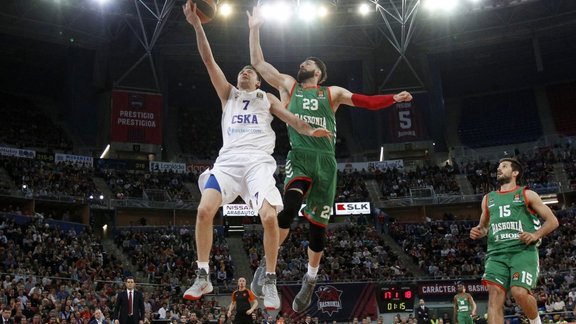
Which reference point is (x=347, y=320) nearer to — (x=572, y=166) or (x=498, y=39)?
(x=572, y=166)

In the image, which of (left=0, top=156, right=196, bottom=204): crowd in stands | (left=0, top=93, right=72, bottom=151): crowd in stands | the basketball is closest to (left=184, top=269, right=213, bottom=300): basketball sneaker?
the basketball

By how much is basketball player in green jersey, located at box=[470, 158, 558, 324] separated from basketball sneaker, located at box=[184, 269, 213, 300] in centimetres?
366

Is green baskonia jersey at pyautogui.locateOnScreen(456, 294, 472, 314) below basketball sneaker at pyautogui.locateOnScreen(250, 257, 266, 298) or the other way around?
below

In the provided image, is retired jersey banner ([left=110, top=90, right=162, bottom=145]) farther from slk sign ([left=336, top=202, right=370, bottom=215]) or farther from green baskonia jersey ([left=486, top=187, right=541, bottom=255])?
green baskonia jersey ([left=486, top=187, right=541, bottom=255])

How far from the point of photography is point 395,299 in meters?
27.7

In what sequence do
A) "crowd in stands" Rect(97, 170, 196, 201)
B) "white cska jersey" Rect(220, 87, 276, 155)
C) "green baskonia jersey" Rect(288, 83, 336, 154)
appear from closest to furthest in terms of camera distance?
"white cska jersey" Rect(220, 87, 276, 155) < "green baskonia jersey" Rect(288, 83, 336, 154) < "crowd in stands" Rect(97, 170, 196, 201)

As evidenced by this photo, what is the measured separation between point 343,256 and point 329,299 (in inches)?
206

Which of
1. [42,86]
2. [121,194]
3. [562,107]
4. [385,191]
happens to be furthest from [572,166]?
[42,86]

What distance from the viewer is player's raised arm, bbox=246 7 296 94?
7.93 m

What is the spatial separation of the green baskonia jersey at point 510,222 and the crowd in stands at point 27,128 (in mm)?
34912

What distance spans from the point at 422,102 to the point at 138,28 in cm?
1940

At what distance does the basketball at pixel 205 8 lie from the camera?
7.23 metres

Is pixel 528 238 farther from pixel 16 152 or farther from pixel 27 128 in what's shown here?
pixel 27 128

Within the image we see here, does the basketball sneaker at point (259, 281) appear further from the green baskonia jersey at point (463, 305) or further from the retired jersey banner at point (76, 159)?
the retired jersey banner at point (76, 159)
